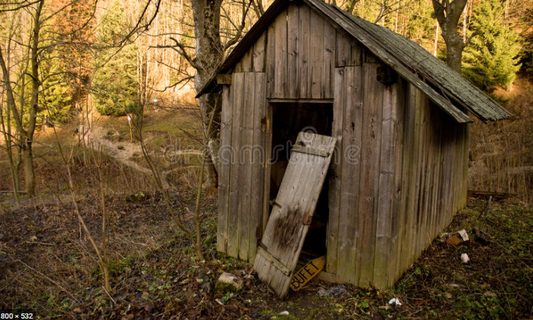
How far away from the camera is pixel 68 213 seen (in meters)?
9.16

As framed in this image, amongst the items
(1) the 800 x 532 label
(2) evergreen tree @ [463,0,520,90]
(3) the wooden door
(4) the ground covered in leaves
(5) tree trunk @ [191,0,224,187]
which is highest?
(2) evergreen tree @ [463,0,520,90]

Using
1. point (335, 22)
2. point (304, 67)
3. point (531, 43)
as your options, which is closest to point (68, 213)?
point (304, 67)

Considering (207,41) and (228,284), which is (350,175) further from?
(207,41)

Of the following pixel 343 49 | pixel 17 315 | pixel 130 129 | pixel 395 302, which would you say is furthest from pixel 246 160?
pixel 130 129

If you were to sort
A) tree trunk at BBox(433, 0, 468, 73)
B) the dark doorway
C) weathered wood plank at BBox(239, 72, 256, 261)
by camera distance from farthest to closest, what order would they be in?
1. tree trunk at BBox(433, 0, 468, 73)
2. the dark doorway
3. weathered wood plank at BBox(239, 72, 256, 261)

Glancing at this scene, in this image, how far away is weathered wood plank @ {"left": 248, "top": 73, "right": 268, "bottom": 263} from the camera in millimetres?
5301

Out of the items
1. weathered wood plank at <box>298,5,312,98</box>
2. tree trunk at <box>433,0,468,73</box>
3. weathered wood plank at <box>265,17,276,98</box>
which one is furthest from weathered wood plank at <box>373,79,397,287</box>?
tree trunk at <box>433,0,468,73</box>

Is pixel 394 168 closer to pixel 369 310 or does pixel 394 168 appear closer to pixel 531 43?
pixel 369 310

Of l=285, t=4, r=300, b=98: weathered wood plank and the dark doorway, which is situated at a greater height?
l=285, t=4, r=300, b=98: weathered wood plank

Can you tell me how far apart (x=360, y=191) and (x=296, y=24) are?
2.35m

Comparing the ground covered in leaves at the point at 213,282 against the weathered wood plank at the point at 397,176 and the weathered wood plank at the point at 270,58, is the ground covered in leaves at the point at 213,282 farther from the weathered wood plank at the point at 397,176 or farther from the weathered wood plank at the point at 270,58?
the weathered wood plank at the point at 270,58

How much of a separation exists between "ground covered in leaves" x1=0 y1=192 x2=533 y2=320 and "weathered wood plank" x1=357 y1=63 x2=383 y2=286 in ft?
1.21

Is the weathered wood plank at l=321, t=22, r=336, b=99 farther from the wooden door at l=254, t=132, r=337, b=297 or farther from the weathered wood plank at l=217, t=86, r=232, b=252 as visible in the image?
the weathered wood plank at l=217, t=86, r=232, b=252

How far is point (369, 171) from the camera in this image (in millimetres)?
4504
